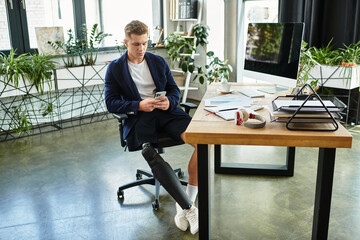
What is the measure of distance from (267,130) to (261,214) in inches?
33.0

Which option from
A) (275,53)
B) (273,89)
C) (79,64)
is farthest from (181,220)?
(79,64)

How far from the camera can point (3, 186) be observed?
2.97 m

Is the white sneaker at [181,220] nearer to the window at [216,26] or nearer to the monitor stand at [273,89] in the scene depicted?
the monitor stand at [273,89]

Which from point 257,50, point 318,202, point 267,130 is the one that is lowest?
point 318,202

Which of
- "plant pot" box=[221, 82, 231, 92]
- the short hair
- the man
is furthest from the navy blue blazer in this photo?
"plant pot" box=[221, 82, 231, 92]

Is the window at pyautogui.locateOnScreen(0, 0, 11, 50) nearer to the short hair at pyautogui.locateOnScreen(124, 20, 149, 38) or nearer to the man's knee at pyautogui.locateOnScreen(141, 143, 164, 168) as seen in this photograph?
the short hair at pyautogui.locateOnScreen(124, 20, 149, 38)

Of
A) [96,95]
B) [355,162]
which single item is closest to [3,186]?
[96,95]

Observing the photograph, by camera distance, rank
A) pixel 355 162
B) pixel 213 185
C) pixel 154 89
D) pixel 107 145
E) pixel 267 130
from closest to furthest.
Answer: pixel 267 130 < pixel 154 89 < pixel 213 185 < pixel 355 162 < pixel 107 145

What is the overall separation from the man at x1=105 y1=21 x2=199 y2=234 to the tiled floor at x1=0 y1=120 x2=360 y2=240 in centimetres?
25

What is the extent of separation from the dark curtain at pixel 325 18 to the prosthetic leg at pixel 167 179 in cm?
276

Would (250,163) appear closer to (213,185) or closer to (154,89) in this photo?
(213,185)

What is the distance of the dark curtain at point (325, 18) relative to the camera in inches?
159

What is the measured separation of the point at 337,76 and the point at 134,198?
2.44 meters

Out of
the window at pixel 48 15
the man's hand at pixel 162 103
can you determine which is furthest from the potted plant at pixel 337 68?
the window at pixel 48 15
